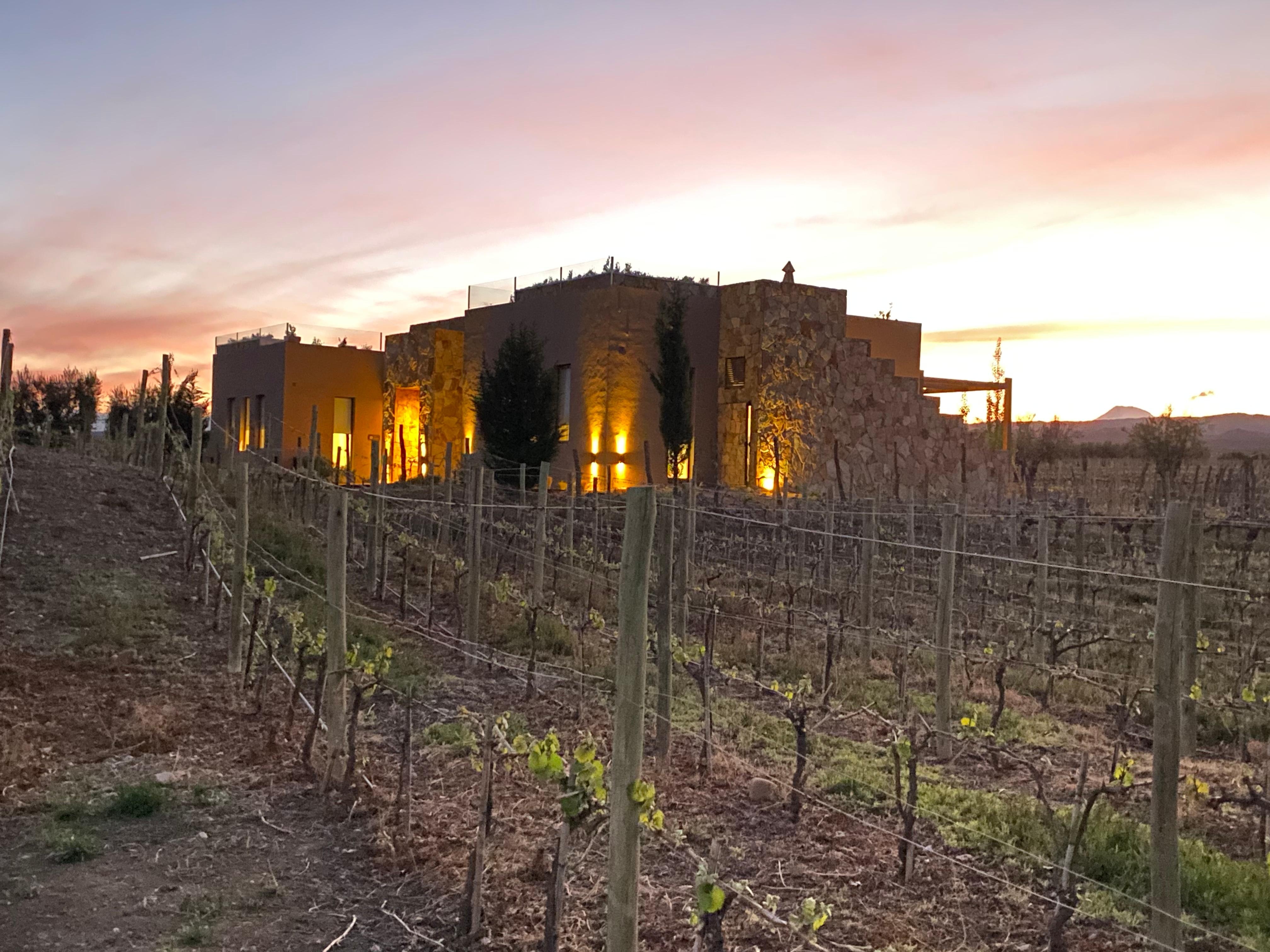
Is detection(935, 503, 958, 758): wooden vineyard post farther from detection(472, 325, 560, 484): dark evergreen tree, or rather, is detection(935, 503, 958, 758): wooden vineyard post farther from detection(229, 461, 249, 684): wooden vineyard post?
detection(472, 325, 560, 484): dark evergreen tree

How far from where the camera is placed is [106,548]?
11383mm

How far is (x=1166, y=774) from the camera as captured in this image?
374 cm

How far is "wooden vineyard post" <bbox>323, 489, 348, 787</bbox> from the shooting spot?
6074mm

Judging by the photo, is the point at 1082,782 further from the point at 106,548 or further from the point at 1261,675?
the point at 106,548

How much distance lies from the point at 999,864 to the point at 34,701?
634cm

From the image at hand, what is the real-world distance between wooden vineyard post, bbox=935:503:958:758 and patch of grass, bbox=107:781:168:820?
4.48m

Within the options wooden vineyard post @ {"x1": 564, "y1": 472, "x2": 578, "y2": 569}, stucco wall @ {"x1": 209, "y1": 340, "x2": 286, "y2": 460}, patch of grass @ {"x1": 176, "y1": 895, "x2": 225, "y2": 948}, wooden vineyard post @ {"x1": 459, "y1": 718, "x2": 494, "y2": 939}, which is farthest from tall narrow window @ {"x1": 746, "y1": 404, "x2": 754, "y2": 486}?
patch of grass @ {"x1": 176, "y1": 895, "x2": 225, "y2": 948}

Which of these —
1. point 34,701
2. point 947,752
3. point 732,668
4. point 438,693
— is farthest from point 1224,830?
point 34,701

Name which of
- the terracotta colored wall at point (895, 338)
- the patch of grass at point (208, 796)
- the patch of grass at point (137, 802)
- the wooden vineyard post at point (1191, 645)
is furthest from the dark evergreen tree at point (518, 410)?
the patch of grass at point (137, 802)

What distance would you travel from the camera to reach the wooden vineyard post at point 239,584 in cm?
836

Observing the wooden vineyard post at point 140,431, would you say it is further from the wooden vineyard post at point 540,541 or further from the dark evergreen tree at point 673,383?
the dark evergreen tree at point 673,383

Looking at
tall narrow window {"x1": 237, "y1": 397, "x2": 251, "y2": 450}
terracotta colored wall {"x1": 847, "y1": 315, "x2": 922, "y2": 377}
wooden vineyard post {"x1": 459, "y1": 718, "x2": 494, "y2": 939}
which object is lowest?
wooden vineyard post {"x1": 459, "y1": 718, "x2": 494, "y2": 939}

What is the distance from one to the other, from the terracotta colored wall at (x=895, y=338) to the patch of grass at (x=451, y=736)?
74.5 ft

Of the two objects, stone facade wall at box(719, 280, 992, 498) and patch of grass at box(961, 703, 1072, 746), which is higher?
stone facade wall at box(719, 280, 992, 498)
